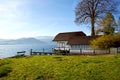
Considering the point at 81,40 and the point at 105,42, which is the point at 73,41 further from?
the point at 105,42

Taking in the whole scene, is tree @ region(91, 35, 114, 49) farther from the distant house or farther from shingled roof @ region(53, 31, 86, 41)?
shingled roof @ region(53, 31, 86, 41)

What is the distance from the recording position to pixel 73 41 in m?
54.3

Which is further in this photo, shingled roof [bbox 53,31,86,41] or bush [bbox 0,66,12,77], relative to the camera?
shingled roof [bbox 53,31,86,41]

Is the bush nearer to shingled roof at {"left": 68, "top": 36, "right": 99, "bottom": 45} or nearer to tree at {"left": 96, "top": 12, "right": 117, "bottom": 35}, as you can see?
shingled roof at {"left": 68, "top": 36, "right": 99, "bottom": 45}

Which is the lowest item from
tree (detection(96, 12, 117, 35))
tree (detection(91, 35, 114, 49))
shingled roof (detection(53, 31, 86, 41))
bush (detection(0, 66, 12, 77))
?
bush (detection(0, 66, 12, 77))

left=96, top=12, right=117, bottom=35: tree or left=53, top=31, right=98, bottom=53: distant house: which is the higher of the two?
left=96, top=12, right=117, bottom=35: tree

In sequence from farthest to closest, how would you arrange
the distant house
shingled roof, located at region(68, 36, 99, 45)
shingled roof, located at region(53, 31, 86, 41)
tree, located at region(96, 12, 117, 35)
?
shingled roof, located at region(53, 31, 86, 41) < tree, located at region(96, 12, 117, 35) < the distant house < shingled roof, located at region(68, 36, 99, 45)

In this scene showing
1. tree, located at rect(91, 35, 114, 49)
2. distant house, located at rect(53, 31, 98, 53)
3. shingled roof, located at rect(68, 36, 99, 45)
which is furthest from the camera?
distant house, located at rect(53, 31, 98, 53)

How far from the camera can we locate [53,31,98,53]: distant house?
2021 inches

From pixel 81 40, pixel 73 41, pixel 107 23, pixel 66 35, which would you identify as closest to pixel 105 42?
pixel 81 40

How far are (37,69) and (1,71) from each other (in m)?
3.23

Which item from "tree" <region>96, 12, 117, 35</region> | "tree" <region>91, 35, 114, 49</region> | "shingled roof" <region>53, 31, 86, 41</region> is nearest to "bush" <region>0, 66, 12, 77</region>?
"tree" <region>91, 35, 114, 49</region>

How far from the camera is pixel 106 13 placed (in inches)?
2267

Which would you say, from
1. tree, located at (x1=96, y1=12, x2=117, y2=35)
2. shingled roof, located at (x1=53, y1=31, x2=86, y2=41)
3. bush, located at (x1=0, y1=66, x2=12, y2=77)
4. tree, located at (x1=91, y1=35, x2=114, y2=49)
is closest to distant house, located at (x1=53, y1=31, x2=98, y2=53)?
shingled roof, located at (x1=53, y1=31, x2=86, y2=41)
